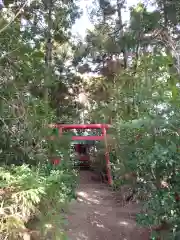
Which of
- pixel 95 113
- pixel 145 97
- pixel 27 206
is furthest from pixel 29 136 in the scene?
pixel 95 113

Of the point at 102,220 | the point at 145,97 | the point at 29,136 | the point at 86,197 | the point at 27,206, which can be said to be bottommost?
the point at 102,220

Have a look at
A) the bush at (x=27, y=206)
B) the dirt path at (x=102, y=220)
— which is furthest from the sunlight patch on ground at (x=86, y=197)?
the bush at (x=27, y=206)

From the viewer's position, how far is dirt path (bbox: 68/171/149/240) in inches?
173

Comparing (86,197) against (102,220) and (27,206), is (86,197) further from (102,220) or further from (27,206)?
(27,206)

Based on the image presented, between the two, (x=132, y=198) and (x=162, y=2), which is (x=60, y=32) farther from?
(x=132, y=198)

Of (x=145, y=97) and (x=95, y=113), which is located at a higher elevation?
(x=95, y=113)

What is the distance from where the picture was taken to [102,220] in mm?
4879

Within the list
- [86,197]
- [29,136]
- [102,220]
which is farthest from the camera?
[86,197]

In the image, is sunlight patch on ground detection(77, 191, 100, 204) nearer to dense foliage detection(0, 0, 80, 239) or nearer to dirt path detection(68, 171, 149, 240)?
dirt path detection(68, 171, 149, 240)

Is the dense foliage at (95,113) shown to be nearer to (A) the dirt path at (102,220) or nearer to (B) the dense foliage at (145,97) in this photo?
(B) the dense foliage at (145,97)

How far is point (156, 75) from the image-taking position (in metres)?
5.28

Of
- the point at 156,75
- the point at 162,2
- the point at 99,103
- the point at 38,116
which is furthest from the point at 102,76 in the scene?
the point at 38,116

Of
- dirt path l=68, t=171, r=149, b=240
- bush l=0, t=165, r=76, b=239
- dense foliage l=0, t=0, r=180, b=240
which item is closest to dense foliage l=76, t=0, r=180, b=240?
dense foliage l=0, t=0, r=180, b=240

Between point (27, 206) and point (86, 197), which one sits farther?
point (86, 197)
